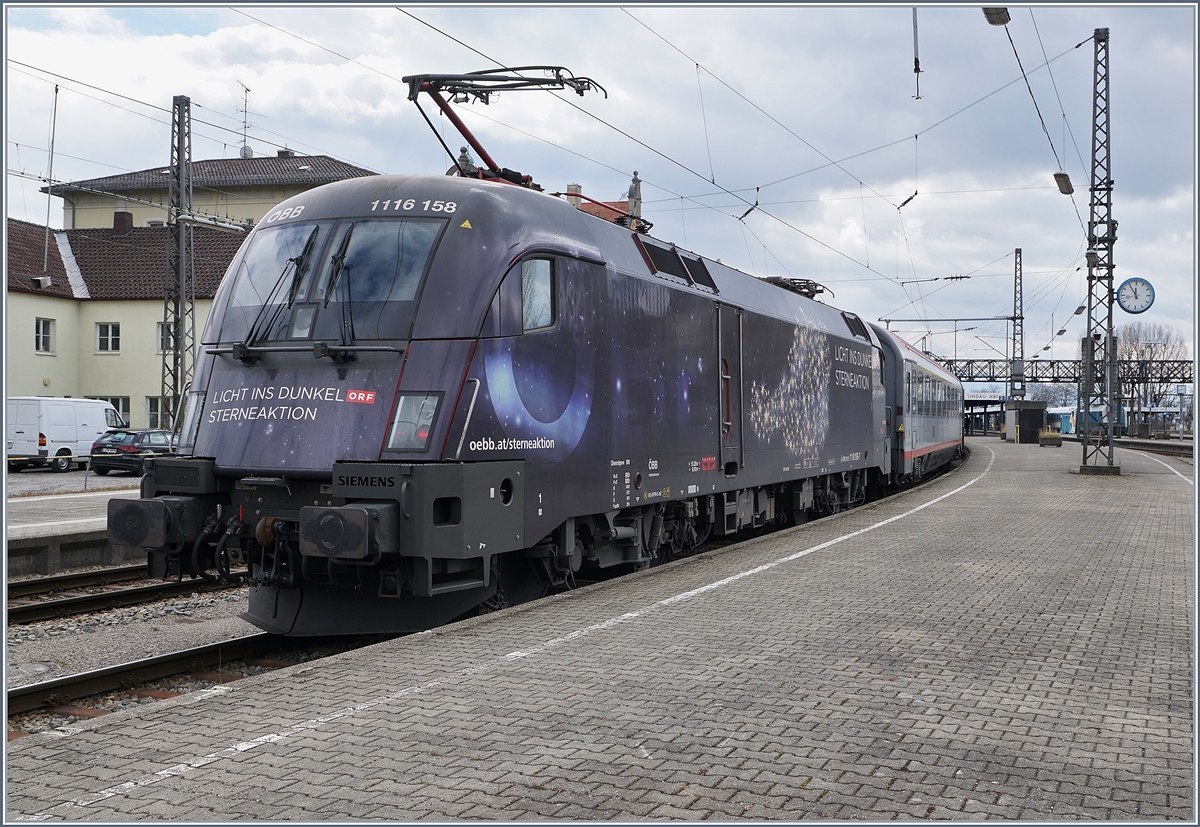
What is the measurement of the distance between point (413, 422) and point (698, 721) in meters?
3.18

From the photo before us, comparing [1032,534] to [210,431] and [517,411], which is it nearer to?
[517,411]

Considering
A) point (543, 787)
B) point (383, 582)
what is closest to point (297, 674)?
point (383, 582)

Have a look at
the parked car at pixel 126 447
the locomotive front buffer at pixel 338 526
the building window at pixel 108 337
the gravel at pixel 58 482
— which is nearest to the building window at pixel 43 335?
the building window at pixel 108 337

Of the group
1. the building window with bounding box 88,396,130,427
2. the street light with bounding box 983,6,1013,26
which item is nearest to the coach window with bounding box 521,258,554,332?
the street light with bounding box 983,6,1013,26

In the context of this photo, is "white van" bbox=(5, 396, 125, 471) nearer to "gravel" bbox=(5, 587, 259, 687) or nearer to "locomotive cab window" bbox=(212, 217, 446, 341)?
"gravel" bbox=(5, 587, 259, 687)

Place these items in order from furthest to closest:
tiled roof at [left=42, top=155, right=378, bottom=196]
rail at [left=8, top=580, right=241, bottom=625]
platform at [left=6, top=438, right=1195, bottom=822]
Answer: tiled roof at [left=42, top=155, right=378, bottom=196], rail at [left=8, top=580, right=241, bottom=625], platform at [left=6, top=438, right=1195, bottom=822]

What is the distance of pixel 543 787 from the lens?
4344 mm

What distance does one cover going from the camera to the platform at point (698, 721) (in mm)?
4238

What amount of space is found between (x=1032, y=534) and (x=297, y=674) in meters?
11.0

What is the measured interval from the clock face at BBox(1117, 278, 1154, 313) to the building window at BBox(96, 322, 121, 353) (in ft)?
119

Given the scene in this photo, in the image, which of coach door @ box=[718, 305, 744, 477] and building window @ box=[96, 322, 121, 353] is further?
building window @ box=[96, 322, 121, 353]

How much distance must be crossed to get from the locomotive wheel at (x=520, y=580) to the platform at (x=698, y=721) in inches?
15.3

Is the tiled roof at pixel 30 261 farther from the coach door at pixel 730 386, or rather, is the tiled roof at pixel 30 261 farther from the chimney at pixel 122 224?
the coach door at pixel 730 386

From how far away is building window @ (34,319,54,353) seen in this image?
39.5 metres
